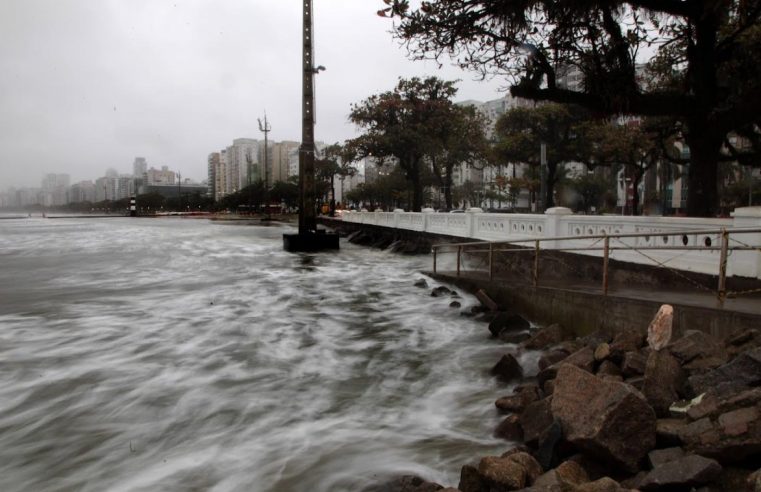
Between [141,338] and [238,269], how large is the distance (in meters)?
12.3

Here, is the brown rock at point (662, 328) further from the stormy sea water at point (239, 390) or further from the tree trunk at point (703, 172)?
the tree trunk at point (703, 172)

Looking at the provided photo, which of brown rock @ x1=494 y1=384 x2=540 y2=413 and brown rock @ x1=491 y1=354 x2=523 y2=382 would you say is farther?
brown rock @ x1=491 y1=354 x2=523 y2=382

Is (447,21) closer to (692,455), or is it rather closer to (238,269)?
(692,455)

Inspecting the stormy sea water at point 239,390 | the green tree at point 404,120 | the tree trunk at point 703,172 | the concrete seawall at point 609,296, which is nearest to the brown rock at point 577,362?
the stormy sea water at point 239,390

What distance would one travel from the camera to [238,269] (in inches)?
886

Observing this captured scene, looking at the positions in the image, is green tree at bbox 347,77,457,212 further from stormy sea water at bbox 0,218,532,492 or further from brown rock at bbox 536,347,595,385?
brown rock at bbox 536,347,595,385

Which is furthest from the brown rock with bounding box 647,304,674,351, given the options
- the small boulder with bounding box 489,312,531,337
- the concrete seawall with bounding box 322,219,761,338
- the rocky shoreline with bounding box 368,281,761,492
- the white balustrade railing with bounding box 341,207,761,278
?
the small boulder with bounding box 489,312,531,337

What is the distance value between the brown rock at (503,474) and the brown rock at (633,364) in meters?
2.34

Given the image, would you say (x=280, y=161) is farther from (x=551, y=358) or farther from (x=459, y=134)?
(x=551, y=358)

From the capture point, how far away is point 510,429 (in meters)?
5.62

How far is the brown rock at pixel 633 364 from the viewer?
5.62 m

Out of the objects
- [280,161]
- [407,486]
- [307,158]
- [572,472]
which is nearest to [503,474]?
[572,472]

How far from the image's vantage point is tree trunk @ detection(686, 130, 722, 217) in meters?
11.8

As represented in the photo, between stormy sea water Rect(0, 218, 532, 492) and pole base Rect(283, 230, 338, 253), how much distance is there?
11.2 metres
